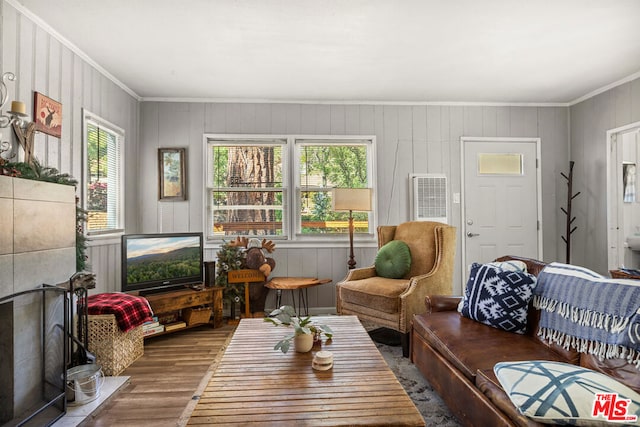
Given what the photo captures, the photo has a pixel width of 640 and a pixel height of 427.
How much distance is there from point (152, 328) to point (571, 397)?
3.00m

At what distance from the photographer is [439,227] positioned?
3.06m

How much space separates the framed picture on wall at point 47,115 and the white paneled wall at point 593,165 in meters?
5.18

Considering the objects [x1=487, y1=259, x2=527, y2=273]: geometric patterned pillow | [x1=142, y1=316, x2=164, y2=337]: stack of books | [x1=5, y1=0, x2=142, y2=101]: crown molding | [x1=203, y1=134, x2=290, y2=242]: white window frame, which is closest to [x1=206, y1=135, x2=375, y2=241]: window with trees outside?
[x1=203, y1=134, x2=290, y2=242]: white window frame

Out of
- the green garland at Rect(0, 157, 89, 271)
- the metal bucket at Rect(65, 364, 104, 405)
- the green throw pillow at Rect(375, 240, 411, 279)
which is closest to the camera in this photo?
the green garland at Rect(0, 157, 89, 271)

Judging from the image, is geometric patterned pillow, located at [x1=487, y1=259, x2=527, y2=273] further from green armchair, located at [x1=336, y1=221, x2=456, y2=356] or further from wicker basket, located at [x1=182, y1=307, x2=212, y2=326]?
wicker basket, located at [x1=182, y1=307, x2=212, y2=326]

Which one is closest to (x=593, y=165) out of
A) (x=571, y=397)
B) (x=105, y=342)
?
(x=571, y=397)

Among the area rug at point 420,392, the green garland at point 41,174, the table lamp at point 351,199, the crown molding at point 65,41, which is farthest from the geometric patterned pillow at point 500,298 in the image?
the crown molding at point 65,41

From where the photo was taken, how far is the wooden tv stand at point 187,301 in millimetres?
3004

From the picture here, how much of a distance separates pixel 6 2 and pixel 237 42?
141cm

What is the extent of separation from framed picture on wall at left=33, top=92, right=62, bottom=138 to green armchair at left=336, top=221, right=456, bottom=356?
8.58ft

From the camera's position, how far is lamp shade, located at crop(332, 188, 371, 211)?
3500mm

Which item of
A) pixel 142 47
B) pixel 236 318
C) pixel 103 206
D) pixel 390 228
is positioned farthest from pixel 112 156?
pixel 390 228

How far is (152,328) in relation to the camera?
2967mm

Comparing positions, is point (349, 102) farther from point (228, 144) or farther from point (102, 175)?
point (102, 175)
